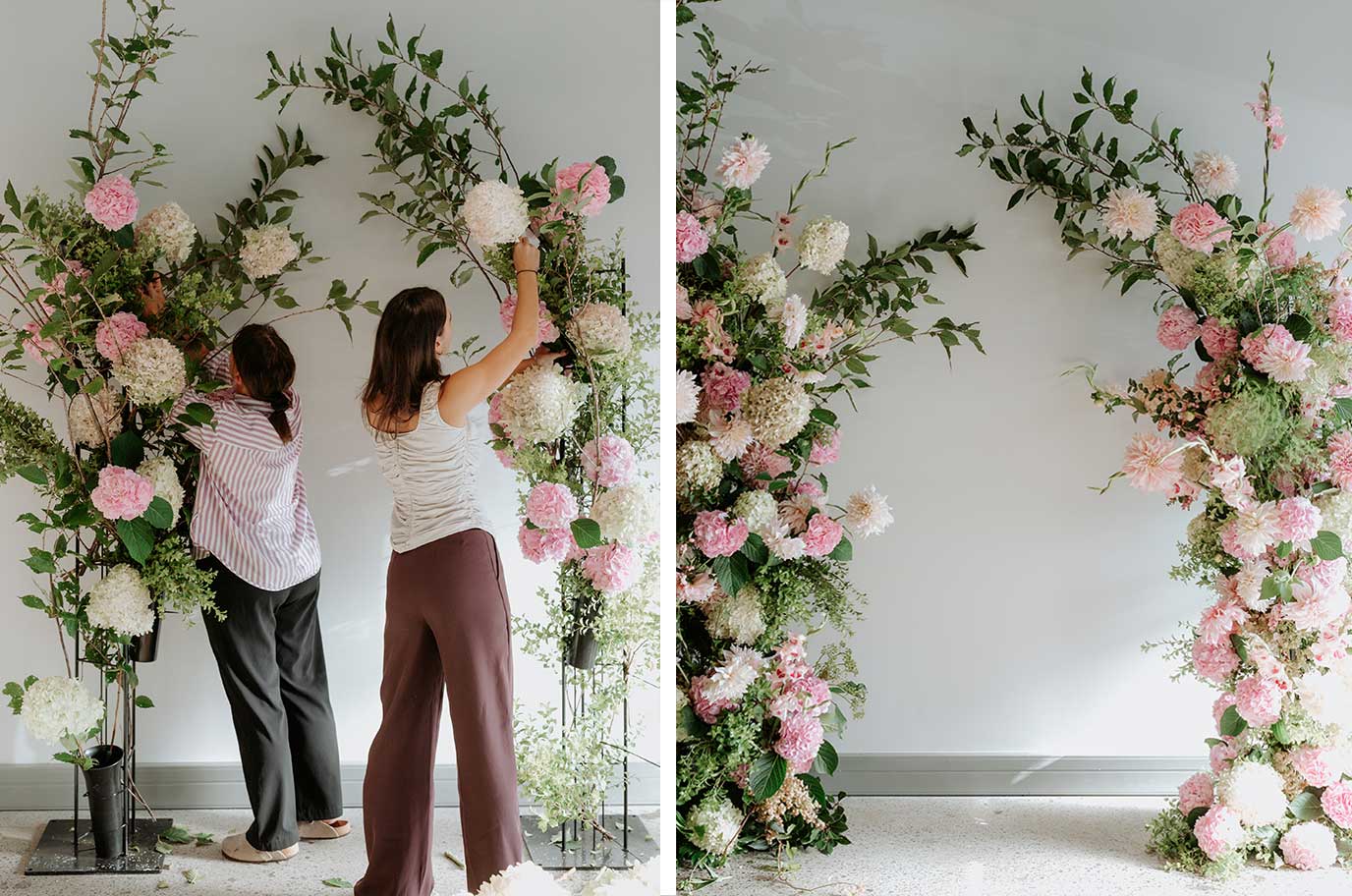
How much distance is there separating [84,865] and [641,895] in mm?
858

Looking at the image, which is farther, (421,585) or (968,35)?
(968,35)

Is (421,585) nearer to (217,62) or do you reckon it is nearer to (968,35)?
(217,62)

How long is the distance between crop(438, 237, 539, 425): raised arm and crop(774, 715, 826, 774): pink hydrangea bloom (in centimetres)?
94

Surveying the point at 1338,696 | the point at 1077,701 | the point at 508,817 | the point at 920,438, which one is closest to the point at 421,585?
the point at 508,817

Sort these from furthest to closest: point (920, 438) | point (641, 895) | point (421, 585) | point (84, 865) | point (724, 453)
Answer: point (920, 438) → point (724, 453) → point (84, 865) → point (421, 585) → point (641, 895)

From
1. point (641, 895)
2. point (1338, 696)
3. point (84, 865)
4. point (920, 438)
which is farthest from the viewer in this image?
point (920, 438)

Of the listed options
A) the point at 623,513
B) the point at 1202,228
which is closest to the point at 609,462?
the point at 623,513

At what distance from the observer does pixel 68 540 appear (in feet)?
5.04

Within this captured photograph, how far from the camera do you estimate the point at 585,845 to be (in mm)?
1416

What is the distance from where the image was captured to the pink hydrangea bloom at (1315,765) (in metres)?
2.00

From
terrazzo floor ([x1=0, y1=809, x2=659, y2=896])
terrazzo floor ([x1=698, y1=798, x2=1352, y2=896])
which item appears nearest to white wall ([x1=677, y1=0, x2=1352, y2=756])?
terrazzo floor ([x1=698, y1=798, x2=1352, y2=896])

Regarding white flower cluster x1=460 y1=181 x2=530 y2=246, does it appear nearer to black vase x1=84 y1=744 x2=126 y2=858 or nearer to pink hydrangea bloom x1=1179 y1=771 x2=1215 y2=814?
black vase x1=84 y1=744 x2=126 y2=858

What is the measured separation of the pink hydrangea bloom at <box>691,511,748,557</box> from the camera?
6.30 feet

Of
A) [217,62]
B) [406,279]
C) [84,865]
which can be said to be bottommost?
[84,865]
